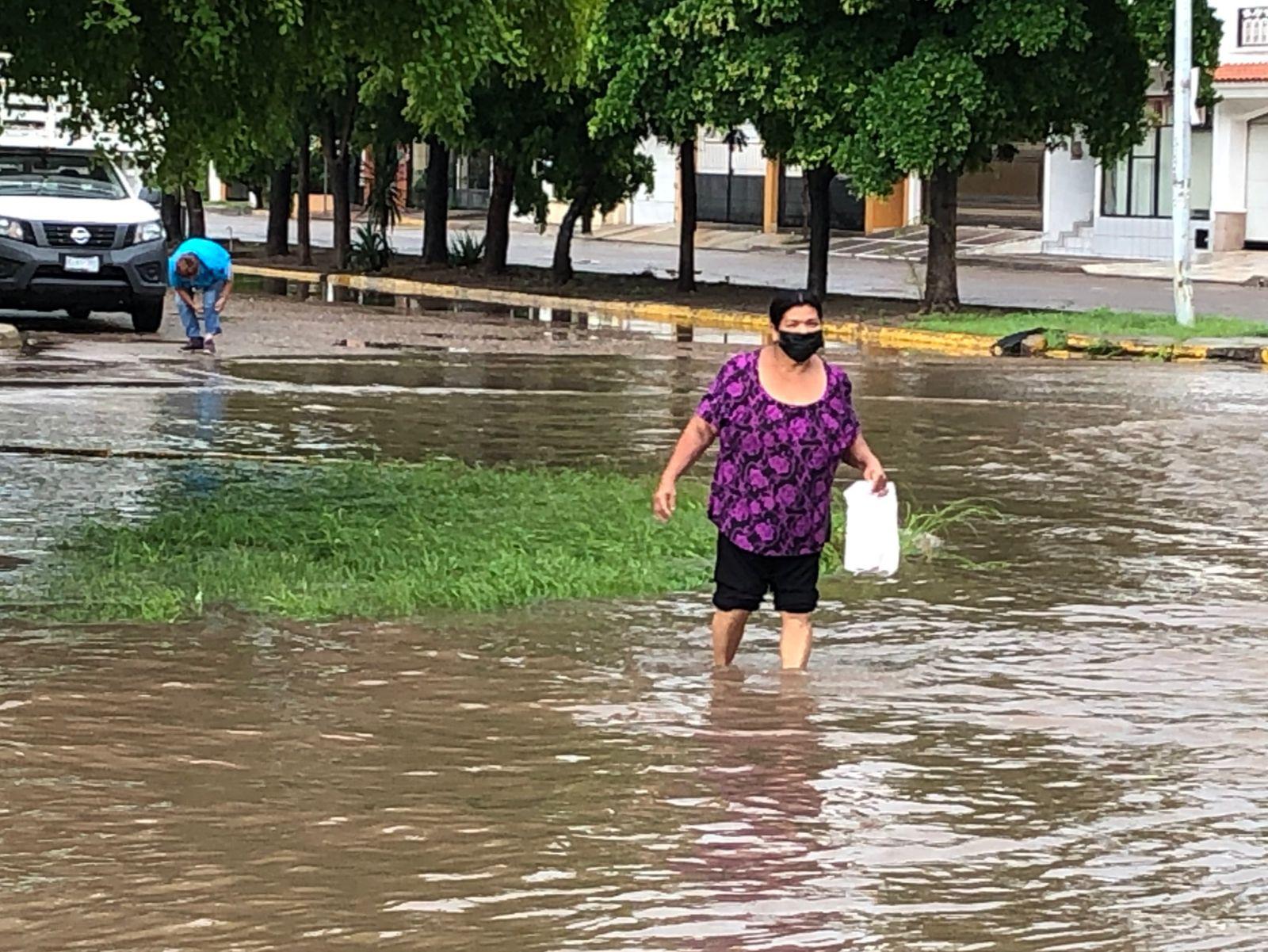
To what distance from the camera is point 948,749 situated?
24.7 feet

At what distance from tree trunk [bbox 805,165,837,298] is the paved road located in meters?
1.51

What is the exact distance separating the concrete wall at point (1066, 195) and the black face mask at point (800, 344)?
47294 mm

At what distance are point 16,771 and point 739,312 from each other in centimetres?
2637

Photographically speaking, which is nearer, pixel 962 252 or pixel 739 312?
pixel 739 312

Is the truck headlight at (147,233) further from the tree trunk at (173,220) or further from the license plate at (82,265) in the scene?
the tree trunk at (173,220)

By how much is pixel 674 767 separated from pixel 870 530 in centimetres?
162

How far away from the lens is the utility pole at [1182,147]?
88.4 ft

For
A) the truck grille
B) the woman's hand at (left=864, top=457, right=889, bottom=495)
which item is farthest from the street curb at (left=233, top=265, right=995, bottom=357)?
the woman's hand at (left=864, top=457, right=889, bottom=495)

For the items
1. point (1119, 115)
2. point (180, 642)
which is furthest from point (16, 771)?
point (1119, 115)

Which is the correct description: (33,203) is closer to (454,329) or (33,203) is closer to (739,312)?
(454,329)

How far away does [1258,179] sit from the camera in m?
49.6

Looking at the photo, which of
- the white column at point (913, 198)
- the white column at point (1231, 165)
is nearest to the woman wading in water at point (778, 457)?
the white column at point (1231, 165)

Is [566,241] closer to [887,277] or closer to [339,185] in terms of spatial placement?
[339,185]

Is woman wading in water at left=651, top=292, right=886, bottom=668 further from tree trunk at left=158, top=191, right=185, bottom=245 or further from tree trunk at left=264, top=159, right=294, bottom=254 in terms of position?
tree trunk at left=158, top=191, right=185, bottom=245
